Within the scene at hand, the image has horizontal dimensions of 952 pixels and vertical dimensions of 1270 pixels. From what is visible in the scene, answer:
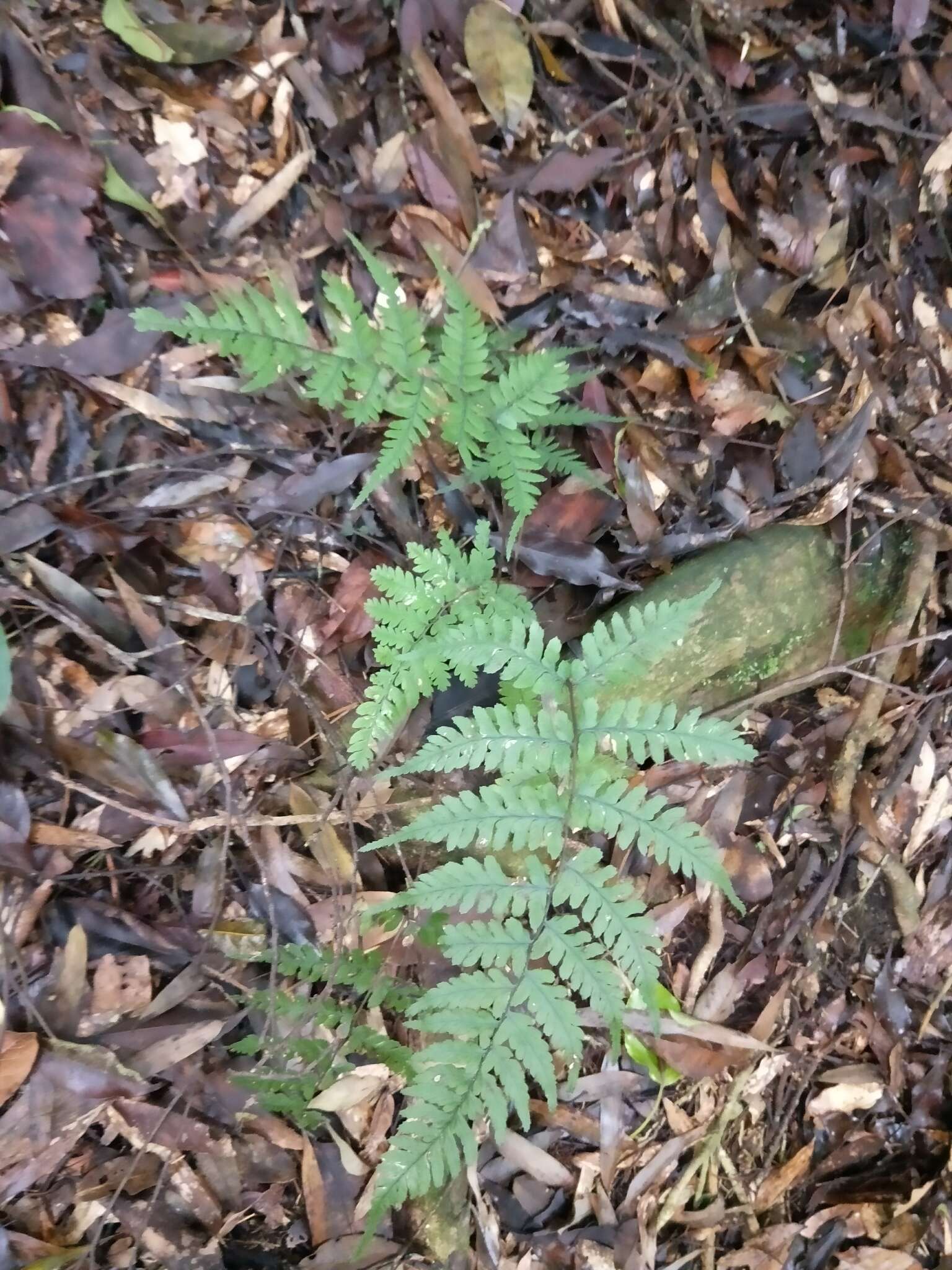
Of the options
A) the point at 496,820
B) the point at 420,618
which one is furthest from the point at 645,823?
the point at 420,618

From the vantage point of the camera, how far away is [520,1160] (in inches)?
97.8

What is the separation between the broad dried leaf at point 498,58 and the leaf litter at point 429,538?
0.04ft

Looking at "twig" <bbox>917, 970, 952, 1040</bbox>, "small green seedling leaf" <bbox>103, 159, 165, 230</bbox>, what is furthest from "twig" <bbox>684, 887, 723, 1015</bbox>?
"small green seedling leaf" <bbox>103, 159, 165, 230</bbox>

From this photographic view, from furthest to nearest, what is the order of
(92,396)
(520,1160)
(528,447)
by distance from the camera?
(520,1160), (92,396), (528,447)

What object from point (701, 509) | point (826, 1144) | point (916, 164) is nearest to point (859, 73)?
point (916, 164)

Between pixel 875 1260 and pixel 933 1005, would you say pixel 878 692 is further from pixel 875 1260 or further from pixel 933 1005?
pixel 875 1260

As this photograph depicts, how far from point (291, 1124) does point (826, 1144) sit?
1.74 metres

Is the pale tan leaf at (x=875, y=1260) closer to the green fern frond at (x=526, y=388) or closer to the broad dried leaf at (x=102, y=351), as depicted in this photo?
the green fern frond at (x=526, y=388)

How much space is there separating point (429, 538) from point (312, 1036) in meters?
1.38

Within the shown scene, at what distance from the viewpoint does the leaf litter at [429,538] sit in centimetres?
221

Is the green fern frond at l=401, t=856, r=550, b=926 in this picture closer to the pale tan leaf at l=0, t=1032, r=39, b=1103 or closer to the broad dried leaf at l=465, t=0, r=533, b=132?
the pale tan leaf at l=0, t=1032, r=39, b=1103

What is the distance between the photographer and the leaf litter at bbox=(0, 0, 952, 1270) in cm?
221

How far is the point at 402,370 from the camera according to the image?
212 cm

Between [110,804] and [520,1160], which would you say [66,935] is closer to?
[110,804]
